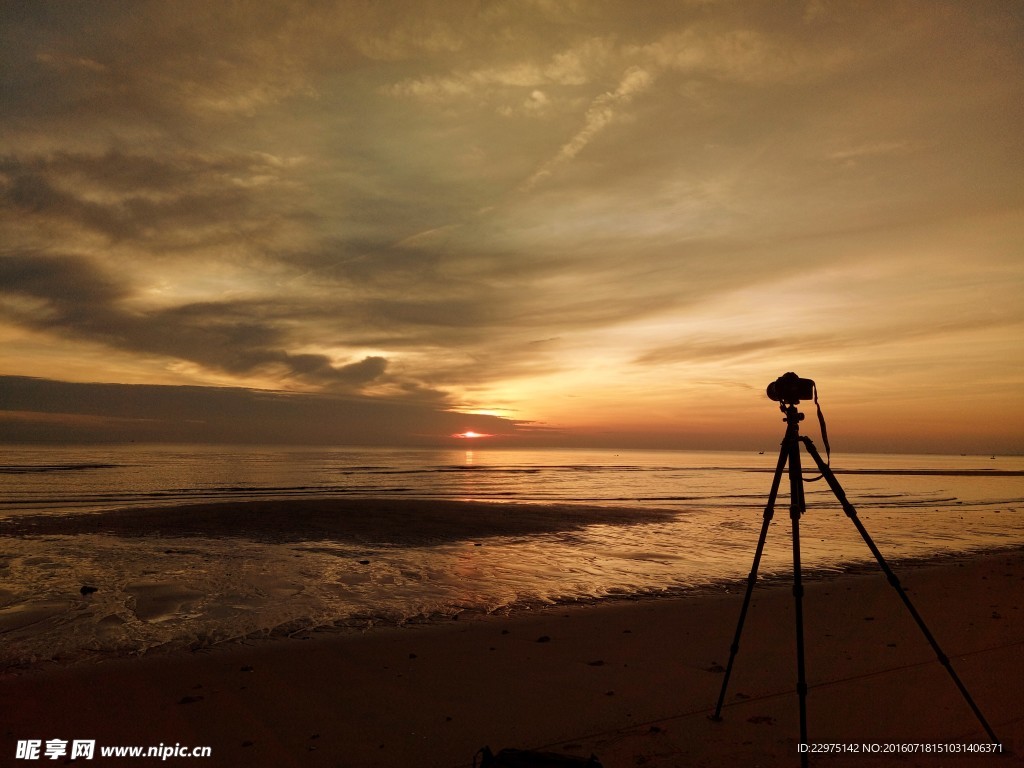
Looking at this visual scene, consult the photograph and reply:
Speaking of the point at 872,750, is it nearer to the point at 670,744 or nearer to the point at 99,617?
the point at 670,744

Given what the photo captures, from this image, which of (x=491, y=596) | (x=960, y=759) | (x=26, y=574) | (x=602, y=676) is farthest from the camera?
(x=26, y=574)

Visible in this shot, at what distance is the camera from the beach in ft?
9.42

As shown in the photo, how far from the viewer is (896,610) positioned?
30.2ft

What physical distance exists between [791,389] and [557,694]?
12.4ft

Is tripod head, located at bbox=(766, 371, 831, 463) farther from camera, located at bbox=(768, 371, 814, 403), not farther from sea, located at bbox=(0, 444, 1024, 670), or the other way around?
sea, located at bbox=(0, 444, 1024, 670)

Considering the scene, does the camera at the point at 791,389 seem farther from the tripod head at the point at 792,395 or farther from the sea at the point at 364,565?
the sea at the point at 364,565

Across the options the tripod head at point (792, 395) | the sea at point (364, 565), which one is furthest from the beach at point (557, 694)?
the tripod head at point (792, 395)

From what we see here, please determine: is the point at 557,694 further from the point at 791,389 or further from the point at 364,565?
the point at 364,565

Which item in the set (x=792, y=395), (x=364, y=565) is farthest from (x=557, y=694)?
(x=364, y=565)

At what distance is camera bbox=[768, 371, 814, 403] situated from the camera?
5105mm

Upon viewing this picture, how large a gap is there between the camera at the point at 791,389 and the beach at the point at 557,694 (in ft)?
9.42

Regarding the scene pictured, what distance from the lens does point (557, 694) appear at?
19.2 ft

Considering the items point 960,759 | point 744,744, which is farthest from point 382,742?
point 960,759

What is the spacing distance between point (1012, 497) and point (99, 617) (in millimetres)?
49723
